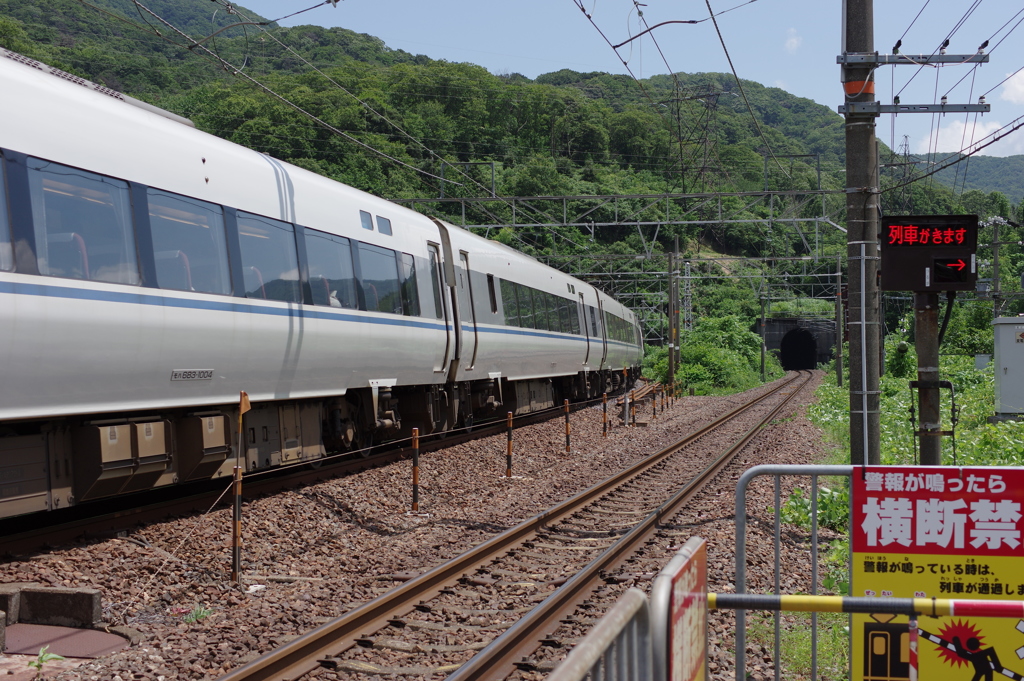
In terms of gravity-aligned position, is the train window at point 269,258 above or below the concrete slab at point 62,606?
above

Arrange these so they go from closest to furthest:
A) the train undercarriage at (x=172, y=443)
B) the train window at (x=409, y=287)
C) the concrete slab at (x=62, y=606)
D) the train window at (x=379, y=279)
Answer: the concrete slab at (x=62, y=606) → the train undercarriage at (x=172, y=443) → the train window at (x=379, y=279) → the train window at (x=409, y=287)

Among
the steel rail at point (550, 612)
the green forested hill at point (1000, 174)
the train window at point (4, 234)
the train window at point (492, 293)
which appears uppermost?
the green forested hill at point (1000, 174)

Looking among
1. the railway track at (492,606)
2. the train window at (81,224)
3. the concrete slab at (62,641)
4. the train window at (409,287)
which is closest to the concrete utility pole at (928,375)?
the railway track at (492,606)

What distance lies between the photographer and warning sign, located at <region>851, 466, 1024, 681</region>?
4.01 metres

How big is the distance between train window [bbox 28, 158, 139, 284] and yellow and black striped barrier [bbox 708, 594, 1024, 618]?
546 centimetres

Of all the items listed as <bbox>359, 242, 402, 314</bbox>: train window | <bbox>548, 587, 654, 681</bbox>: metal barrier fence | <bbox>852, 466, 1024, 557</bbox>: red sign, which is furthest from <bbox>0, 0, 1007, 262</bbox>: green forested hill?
<bbox>548, 587, 654, 681</bbox>: metal barrier fence

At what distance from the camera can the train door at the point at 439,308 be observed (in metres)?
13.6

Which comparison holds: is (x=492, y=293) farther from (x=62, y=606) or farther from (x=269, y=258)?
(x=62, y=606)

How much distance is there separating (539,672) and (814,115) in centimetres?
6558

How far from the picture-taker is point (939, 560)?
414 cm

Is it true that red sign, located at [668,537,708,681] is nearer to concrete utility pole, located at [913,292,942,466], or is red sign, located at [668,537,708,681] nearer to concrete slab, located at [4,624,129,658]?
concrete slab, located at [4,624,129,658]

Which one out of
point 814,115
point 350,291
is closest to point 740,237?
point 814,115

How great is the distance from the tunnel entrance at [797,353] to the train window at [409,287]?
250 ft

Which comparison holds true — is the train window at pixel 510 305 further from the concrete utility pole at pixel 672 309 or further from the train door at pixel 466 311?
the concrete utility pole at pixel 672 309
